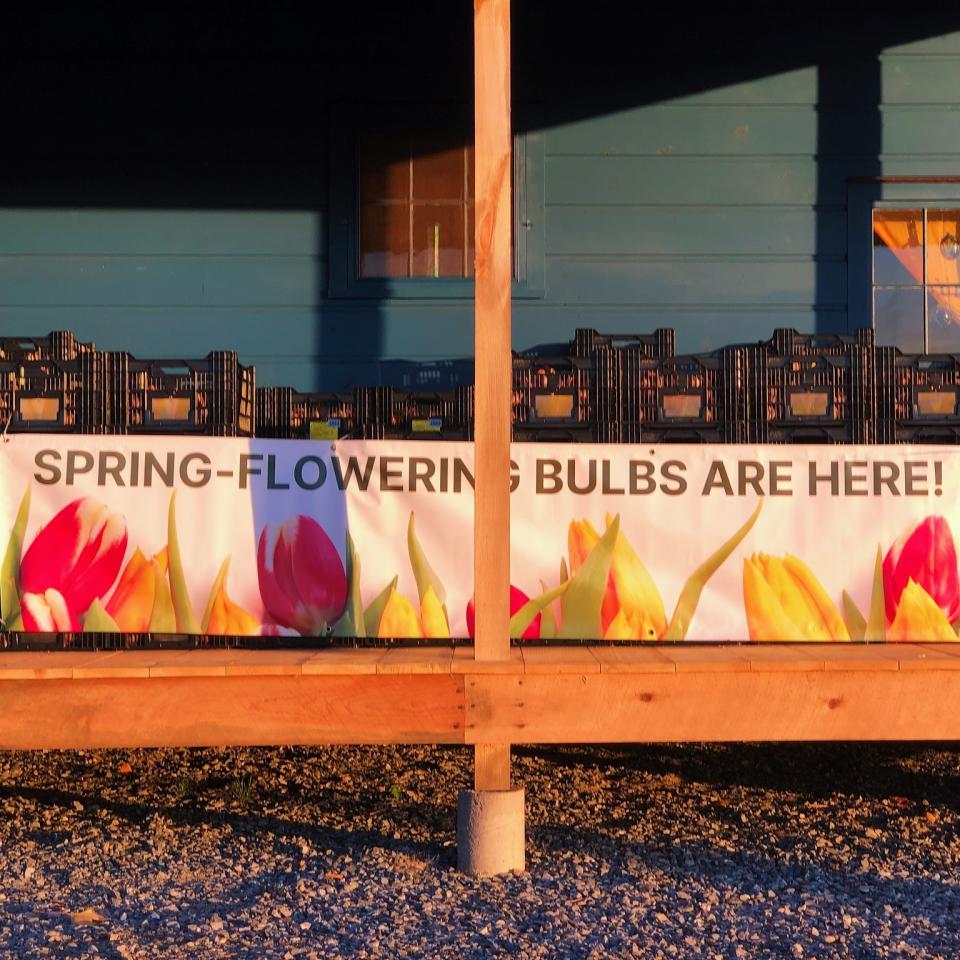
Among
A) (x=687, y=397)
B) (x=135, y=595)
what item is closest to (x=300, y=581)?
(x=135, y=595)

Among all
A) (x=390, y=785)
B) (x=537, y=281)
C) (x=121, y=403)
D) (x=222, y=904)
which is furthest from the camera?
(x=537, y=281)

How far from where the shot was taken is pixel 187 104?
7465 millimetres

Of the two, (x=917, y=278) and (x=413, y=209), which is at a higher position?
(x=413, y=209)

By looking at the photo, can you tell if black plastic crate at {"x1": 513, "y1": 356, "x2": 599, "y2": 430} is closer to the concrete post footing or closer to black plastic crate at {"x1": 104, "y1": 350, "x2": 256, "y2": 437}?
black plastic crate at {"x1": 104, "y1": 350, "x2": 256, "y2": 437}

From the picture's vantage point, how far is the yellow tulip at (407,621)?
16.2ft

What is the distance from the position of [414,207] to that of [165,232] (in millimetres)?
1655

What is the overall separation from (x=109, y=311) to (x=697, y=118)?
13.4 ft

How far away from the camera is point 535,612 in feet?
16.3

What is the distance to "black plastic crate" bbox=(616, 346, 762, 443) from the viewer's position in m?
5.35

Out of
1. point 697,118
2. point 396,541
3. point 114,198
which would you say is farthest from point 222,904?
point 697,118

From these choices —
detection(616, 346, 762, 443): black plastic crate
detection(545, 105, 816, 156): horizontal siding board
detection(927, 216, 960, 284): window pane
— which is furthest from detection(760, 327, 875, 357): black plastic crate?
detection(545, 105, 816, 156): horizontal siding board

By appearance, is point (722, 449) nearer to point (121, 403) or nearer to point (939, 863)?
point (939, 863)

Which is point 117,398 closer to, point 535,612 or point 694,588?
point 535,612

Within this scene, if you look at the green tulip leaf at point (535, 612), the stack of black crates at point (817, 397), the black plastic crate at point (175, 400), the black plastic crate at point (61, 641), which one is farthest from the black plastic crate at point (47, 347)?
the stack of black crates at point (817, 397)
